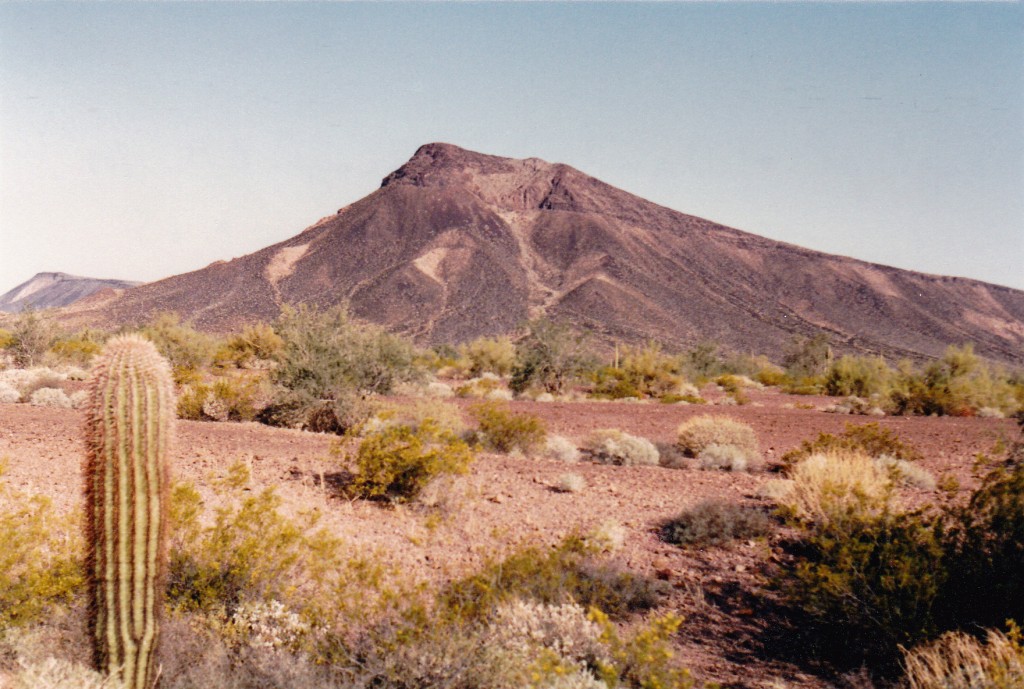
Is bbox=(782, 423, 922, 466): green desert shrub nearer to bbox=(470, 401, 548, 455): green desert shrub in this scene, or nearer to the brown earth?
the brown earth

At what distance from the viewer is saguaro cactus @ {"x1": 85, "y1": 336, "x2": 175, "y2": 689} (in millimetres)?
3689

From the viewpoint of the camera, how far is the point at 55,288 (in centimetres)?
17975

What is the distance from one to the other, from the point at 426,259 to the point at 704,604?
101 m

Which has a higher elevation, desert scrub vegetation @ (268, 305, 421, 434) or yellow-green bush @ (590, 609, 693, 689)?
desert scrub vegetation @ (268, 305, 421, 434)

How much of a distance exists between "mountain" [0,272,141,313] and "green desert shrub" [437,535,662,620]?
7420 inches

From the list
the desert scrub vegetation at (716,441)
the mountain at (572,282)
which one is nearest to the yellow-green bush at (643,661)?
the desert scrub vegetation at (716,441)

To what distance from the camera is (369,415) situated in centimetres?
1297

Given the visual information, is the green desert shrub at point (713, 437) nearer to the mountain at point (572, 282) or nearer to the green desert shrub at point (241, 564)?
the green desert shrub at point (241, 564)

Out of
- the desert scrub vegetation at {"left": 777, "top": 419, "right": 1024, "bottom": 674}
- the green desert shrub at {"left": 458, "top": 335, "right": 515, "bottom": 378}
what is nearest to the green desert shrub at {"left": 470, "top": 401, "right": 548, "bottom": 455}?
the desert scrub vegetation at {"left": 777, "top": 419, "right": 1024, "bottom": 674}

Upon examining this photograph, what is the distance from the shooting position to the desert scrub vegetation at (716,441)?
11.2 m

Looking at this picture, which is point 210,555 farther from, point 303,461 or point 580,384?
point 580,384

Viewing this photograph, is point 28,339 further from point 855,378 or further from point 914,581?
point 855,378

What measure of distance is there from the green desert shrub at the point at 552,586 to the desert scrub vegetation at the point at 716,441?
18.2 ft

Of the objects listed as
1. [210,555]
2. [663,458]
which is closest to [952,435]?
[663,458]
